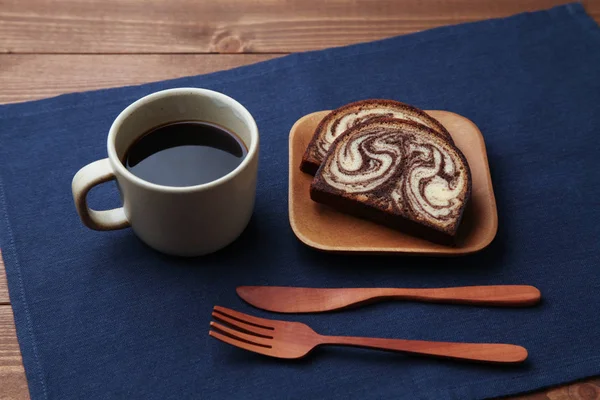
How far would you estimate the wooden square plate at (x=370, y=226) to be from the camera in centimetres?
96

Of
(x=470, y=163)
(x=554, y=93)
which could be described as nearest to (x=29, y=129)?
(x=470, y=163)

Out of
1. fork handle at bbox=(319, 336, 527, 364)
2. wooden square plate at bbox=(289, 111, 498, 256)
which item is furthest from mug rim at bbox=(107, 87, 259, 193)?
fork handle at bbox=(319, 336, 527, 364)

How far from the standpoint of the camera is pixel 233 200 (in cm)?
90

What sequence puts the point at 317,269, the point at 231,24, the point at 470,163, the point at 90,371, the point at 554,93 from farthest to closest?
the point at 231,24, the point at 554,93, the point at 470,163, the point at 317,269, the point at 90,371

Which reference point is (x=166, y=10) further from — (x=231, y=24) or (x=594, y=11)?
(x=594, y=11)

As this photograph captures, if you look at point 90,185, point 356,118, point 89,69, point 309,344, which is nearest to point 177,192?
point 90,185

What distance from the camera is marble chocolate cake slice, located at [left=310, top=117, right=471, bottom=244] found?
966mm

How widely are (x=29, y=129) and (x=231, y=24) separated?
43 cm

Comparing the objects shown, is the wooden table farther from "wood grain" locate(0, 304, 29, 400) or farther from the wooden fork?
the wooden fork

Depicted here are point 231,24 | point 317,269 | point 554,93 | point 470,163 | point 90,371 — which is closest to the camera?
point 90,371

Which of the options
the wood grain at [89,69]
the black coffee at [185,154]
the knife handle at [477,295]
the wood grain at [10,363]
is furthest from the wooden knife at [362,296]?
the wood grain at [89,69]

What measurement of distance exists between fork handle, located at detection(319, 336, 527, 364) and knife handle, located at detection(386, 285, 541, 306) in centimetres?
7

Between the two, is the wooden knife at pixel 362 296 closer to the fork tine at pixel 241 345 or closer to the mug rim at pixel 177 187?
the fork tine at pixel 241 345

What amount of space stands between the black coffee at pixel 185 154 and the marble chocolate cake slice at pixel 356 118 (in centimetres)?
14
